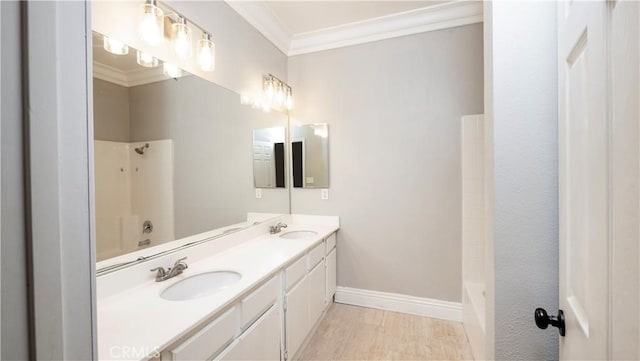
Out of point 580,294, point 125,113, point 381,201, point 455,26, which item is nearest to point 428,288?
point 381,201

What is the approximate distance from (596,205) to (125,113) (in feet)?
5.98

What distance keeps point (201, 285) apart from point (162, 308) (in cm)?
43

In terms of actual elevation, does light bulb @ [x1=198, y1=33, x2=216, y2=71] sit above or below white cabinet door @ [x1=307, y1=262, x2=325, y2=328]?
above

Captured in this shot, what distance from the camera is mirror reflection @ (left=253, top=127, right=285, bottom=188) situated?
2.58 metres

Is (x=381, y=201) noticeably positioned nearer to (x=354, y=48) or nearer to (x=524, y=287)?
(x=354, y=48)

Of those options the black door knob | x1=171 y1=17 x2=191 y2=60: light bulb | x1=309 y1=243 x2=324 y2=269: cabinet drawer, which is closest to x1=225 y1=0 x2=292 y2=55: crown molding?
x1=171 y1=17 x2=191 y2=60: light bulb

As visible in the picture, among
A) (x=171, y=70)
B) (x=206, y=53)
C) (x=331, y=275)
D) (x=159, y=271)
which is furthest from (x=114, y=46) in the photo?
(x=331, y=275)

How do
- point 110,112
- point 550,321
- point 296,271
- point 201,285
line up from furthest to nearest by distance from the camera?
point 296,271
point 201,285
point 110,112
point 550,321

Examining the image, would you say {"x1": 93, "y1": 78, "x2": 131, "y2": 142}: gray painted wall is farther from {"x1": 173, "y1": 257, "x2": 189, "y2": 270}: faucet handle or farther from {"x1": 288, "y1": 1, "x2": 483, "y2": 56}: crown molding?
{"x1": 288, "y1": 1, "x2": 483, "y2": 56}: crown molding

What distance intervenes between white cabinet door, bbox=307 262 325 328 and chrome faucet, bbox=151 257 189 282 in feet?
3.14

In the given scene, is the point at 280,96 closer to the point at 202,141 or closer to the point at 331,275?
the point at 202,141

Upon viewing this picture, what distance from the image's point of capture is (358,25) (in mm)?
2668

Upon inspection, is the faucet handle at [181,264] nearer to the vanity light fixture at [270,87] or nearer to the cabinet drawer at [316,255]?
the cabinet drawer at [316,255]

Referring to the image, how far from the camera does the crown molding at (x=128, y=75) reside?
4.17 feet
